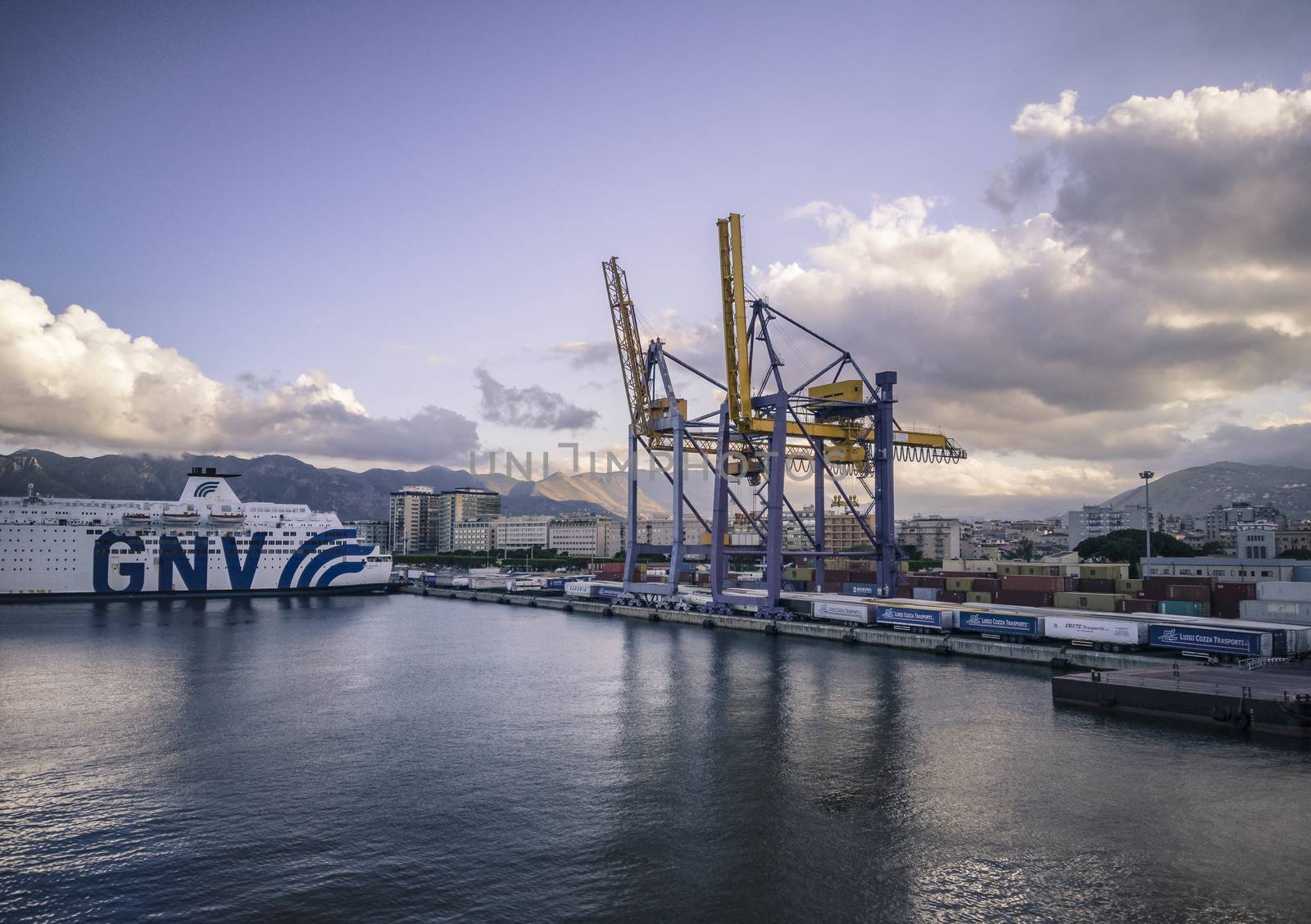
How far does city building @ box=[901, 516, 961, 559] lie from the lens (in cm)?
15112

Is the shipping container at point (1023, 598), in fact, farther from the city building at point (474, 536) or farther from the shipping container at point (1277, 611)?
the city building at point (474, 536)

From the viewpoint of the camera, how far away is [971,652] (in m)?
37.4

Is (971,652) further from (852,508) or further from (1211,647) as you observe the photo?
(852,508)

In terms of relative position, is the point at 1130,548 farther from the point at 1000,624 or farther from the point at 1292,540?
the point at 1000,624

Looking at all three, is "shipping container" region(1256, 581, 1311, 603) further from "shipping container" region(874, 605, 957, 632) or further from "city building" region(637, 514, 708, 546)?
"city building" region(637, 514, 708, 546)

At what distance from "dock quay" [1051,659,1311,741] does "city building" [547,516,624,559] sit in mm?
133861

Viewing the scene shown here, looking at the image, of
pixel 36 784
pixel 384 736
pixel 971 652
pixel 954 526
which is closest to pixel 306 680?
pixel 384 736

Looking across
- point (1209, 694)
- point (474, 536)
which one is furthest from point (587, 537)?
point (1209, 694)

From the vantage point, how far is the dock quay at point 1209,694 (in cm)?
2222

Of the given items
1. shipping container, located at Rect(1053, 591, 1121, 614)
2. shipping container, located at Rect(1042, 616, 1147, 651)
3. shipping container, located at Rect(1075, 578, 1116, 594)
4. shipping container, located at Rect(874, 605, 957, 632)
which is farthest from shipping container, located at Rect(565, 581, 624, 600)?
shipping container, located at Rect(1042, 616, 1147, 651)

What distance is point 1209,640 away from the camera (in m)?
31.2

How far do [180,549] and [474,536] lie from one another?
115 m

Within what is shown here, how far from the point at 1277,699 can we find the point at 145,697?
115ft

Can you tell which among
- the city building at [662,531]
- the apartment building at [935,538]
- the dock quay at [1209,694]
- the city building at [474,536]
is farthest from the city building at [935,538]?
the dock quay at [1209,694]
